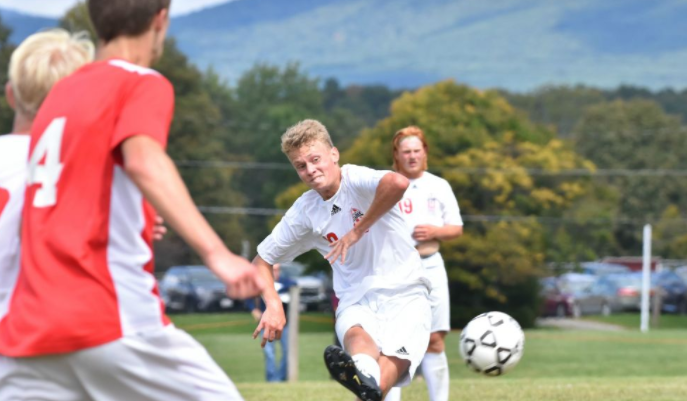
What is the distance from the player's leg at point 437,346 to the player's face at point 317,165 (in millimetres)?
2566

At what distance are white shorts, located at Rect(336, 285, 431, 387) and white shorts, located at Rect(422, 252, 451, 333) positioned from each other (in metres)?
2.38

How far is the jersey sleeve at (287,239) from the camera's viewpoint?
21.5 feet

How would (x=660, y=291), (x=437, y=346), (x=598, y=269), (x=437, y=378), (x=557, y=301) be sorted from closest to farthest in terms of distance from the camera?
1. (x=437, y=378)
2. (x=437, y=346)
3. (x=557, y=301)
4. (x=660, y=291)
5. (x=598, y=269)

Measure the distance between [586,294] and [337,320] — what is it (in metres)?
34.1

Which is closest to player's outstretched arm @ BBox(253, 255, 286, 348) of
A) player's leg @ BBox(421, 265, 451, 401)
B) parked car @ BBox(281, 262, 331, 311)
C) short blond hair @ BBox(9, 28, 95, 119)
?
short blond hair @ BBox(9, 28, 95, 119)

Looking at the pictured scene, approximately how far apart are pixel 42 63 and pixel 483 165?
32.9 m

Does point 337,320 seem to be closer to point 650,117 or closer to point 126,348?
point 126,348

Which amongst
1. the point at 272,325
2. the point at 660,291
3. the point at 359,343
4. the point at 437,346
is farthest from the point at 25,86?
the point at 660,291

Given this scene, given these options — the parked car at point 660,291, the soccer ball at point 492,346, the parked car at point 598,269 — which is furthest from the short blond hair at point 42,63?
the parked car at point 598,269

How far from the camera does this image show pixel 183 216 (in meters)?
3.23

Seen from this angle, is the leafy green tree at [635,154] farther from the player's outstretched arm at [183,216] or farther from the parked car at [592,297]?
the player's outstretched arm at [183,216]

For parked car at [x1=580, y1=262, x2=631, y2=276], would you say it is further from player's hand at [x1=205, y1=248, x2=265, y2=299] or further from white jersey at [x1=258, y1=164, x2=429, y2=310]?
player's hand at [x1=205, y1=248, x2=265, y2=299]

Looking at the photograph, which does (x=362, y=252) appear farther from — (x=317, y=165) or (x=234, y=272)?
(x=234, y=272)

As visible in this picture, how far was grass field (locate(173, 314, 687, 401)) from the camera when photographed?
10336 millimetres
